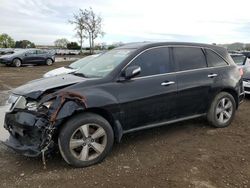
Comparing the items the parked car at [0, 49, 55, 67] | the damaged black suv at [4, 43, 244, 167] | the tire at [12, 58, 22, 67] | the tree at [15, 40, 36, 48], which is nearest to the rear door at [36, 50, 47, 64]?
the parked car at [0, 49, 55, 67]

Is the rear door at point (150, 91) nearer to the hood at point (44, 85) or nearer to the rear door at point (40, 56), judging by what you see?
the hood at point (44, 85)

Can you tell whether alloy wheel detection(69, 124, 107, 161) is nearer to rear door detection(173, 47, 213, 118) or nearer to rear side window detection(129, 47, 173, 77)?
rear side window detection(129, 47, 173, 77)

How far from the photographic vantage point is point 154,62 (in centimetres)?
525

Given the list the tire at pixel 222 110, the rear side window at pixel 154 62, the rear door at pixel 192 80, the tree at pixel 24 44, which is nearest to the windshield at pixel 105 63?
the rear side window at pixel 154 62

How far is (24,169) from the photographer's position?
14.2ft

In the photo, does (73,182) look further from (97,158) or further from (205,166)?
(205,166)

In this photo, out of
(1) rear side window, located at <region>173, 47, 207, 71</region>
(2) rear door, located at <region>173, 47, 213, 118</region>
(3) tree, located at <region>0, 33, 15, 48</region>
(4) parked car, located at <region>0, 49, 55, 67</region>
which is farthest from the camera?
(3) tree, located at <region>0, 33, 15, 48</region>

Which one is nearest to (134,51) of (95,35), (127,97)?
→ (127,97)

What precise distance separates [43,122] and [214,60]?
11.8ft

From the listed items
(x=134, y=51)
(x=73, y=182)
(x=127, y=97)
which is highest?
(x=134, y=51)

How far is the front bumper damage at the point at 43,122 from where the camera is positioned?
4.11m

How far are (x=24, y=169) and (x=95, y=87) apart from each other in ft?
4.91

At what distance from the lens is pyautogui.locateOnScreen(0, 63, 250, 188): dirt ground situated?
3.94 metres

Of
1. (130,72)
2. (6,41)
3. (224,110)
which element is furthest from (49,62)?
(6,41)
